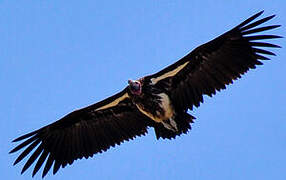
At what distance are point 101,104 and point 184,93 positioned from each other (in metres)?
2.47

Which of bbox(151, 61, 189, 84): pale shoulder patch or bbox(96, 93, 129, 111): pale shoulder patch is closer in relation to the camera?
bbox(151, 61, 189, 84): pale shoulder patch

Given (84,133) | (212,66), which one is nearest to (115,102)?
(84,133)

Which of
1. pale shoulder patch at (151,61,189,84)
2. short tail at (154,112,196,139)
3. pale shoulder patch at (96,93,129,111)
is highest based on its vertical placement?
pale shoulder patch at (96,93,129,111)

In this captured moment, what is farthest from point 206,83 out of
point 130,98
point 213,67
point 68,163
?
point 68,163

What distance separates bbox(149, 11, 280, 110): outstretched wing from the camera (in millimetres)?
23359

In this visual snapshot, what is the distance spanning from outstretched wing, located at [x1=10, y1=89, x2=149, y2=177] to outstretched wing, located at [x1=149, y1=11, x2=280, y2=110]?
154cm

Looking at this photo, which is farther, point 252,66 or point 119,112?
point 119,112

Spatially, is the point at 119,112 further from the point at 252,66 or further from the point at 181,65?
the point at 252,66

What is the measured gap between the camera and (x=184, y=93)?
79.7 ft

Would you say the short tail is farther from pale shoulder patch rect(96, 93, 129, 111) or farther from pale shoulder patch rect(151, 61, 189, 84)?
pale shoulder patch rect(96, 93, 129, 111)

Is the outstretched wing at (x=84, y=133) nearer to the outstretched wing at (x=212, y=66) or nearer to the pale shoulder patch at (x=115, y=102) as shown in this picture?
the pale shoulder patch at (x=115, y=102)

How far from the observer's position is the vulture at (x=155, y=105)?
23531 mm

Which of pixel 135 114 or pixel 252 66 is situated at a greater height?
pixel 135 114

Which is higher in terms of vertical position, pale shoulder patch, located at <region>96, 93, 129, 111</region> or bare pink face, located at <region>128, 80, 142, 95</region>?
pale shoulder patch, located at <region>96, 93, 129, 111</region>
